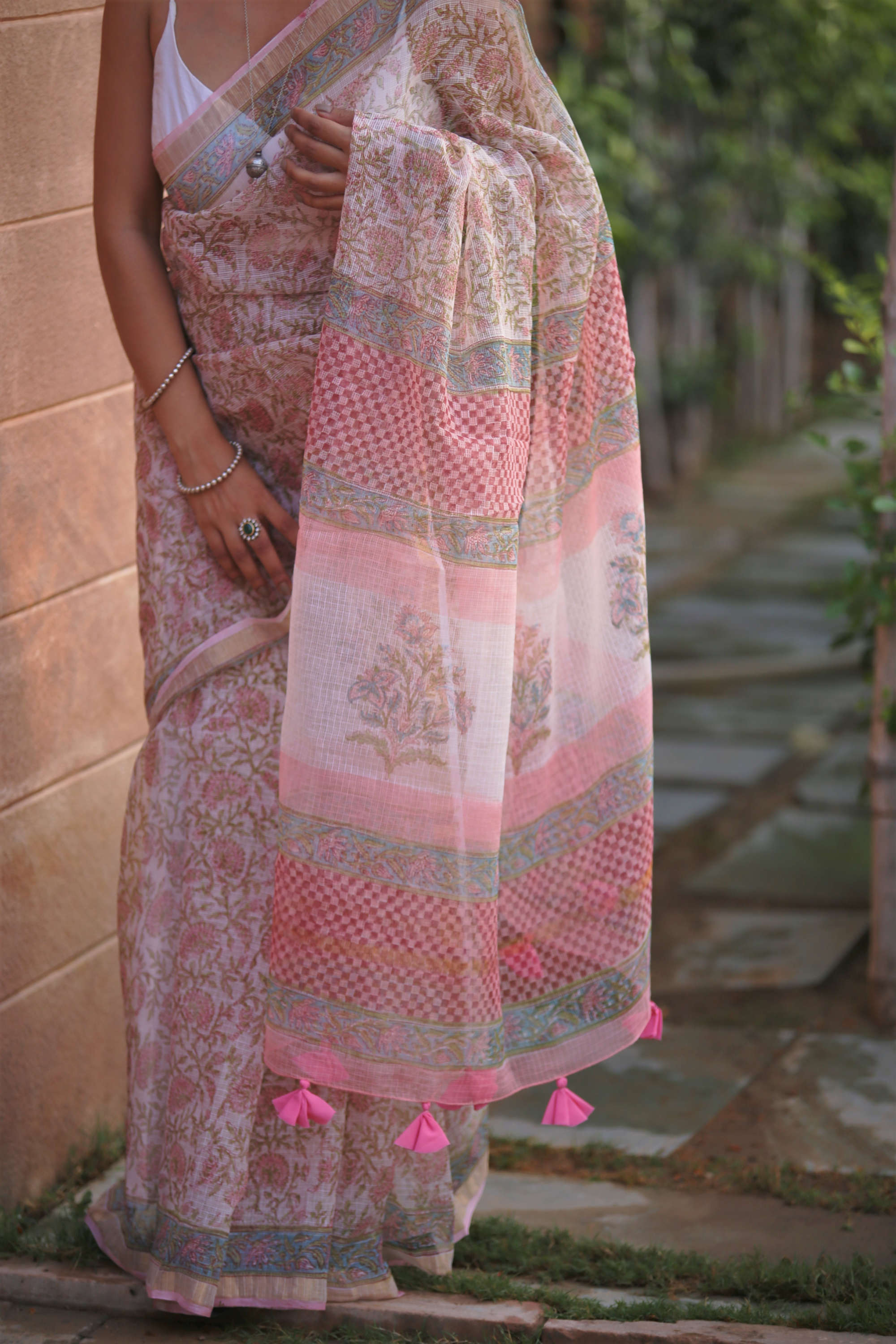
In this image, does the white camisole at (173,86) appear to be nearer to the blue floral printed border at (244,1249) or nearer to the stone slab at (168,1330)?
the blue floral printed border at (244,1249)

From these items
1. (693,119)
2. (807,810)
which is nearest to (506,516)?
(807,810)

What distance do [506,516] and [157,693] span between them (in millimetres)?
521

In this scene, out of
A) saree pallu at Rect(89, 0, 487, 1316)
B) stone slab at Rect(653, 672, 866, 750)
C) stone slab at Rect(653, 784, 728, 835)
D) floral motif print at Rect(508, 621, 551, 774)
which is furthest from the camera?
stone slab at Rect(653, 672, 866, 750)

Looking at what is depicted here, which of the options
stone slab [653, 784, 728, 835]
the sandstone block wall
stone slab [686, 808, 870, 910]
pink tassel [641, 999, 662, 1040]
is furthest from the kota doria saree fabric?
stone slab [653, 784, 728, 835]

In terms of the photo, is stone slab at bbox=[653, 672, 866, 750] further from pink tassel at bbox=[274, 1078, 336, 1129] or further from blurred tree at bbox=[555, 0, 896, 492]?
pink tassel at bbox=[274, 1078, 336, 1129]

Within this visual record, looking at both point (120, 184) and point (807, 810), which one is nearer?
point (120, 184)

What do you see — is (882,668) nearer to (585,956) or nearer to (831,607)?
(831,607)

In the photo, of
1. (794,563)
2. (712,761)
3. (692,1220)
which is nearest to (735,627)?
(794,563)

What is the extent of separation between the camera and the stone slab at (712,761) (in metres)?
4.64

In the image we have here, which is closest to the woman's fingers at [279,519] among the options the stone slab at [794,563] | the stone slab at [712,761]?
the stone slab at [712,761]

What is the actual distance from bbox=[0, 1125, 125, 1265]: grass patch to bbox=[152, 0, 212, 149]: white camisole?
4.71 ft

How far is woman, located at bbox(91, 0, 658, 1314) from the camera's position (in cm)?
185

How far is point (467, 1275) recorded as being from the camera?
7.00 ft

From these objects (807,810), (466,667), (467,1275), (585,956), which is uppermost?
(466,667)
